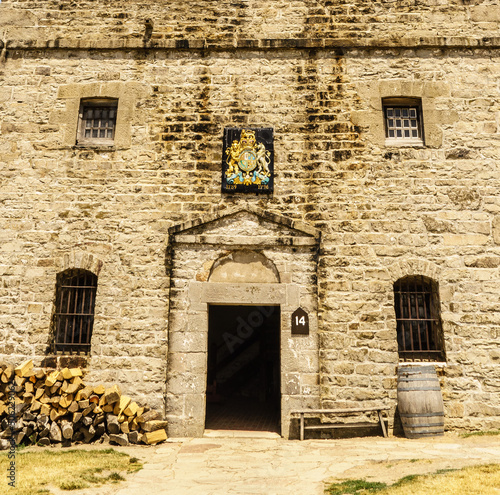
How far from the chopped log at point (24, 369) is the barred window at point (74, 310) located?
1.71 feet

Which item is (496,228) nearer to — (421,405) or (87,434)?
(421,405)

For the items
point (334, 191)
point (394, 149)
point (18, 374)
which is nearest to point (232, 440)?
point (18, 374)

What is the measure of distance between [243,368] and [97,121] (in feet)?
23.4

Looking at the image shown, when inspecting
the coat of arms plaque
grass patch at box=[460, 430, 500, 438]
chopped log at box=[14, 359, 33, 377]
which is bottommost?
grass patch at box=[460, 430, 500, 438]

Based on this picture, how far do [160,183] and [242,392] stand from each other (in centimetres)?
627

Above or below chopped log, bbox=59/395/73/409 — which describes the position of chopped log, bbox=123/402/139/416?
below

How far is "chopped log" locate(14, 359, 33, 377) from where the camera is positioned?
6191mm

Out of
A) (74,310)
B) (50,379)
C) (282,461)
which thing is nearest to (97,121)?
(74,310)

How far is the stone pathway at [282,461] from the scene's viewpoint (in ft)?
13.7

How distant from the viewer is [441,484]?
3.75m

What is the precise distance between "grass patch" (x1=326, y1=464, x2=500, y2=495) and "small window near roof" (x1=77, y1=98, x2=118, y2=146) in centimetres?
634

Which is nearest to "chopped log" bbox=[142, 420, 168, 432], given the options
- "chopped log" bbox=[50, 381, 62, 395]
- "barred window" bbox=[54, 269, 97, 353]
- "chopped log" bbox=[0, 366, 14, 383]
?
"chopped log" bbox=[50, 381, 62, 395]

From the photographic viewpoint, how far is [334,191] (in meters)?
7.09

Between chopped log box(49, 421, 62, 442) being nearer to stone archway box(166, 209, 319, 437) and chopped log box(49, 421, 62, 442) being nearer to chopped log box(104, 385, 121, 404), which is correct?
chopped log box(104, 385, 121, 404)
